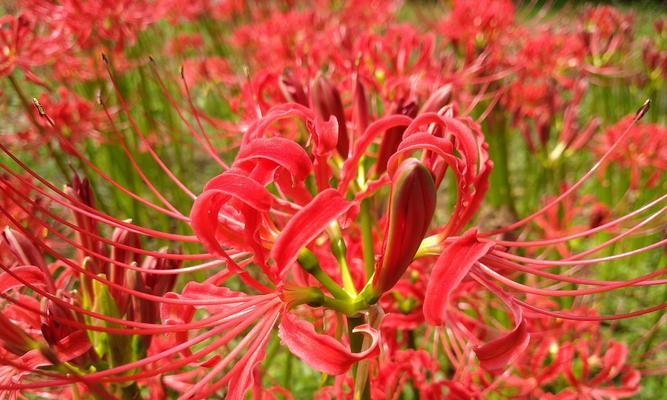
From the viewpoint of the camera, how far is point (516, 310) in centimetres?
74

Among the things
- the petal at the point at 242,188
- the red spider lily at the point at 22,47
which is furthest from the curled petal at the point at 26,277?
the red spider lily at the point at 22,47

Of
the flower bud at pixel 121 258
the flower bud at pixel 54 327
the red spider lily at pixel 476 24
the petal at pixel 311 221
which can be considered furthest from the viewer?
the red spider lily at pixel 476 24

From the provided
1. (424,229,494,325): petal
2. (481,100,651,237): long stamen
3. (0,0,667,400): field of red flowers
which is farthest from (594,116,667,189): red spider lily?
(424,229,494,325): petal

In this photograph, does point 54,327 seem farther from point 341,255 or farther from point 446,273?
point 446,273

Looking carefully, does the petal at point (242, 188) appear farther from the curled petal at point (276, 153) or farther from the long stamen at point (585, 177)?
the long stamen at point (585, 177)

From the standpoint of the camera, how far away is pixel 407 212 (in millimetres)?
695

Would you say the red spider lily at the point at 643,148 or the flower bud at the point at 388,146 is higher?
the flower bud at the point at 388,146

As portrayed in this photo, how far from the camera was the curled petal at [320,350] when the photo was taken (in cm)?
68

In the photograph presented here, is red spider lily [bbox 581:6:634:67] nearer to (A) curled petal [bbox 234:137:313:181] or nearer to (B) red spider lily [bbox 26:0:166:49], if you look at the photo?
(B) red spider lily [bbox 26:0:166:49]

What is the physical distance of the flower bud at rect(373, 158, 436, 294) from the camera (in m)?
0.69

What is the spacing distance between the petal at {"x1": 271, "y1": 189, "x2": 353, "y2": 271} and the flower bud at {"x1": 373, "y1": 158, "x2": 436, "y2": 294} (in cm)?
7

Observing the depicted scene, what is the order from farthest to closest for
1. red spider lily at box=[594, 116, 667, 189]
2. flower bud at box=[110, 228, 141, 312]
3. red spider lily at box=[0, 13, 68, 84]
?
1. red spider lily at box=[594, 116, 667, 189]
2. red spider lily at box=[0, 13, 68, 84]
3. flower bud at box=[110, 228, 141, 312]

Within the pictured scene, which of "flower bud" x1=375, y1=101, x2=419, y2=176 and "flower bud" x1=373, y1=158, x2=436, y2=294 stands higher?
"flower bud" x1=373, y1=158, x2=436, y2=294

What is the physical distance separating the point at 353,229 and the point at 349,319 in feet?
1.65
